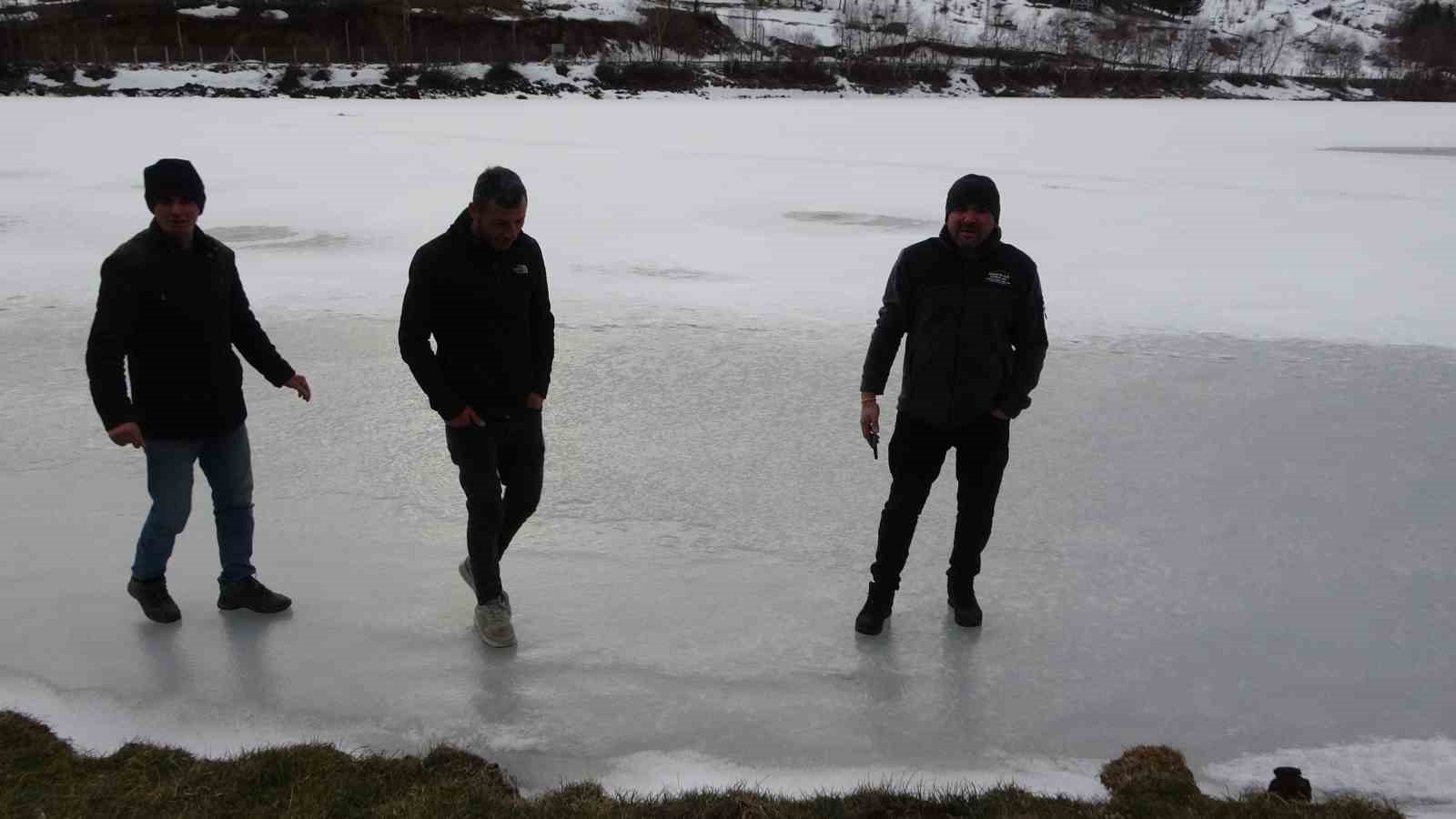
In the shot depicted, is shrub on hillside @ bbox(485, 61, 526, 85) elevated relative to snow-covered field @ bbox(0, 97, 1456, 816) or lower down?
elevated

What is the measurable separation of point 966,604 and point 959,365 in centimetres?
Answer: 80

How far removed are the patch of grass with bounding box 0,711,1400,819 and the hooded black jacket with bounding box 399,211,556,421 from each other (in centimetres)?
95

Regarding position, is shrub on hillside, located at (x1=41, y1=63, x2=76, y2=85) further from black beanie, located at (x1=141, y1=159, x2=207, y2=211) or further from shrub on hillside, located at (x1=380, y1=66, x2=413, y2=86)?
black beanie, located at (x1=141, y1=159, x2=207, y2=211)

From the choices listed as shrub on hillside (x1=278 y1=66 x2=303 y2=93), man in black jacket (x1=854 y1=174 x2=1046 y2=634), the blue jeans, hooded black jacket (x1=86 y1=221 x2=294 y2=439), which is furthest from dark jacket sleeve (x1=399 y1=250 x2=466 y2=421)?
shrub on hillside (x1=278 y1=66 x2=303 y2=93)

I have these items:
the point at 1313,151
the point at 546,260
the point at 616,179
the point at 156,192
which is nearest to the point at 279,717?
the point at 156,192

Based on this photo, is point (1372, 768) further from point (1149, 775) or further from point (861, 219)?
point (861, 219)

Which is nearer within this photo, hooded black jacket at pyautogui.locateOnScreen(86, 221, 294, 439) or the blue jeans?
hooded black jacket at pyautogui.locateOnScreen(86, 221, 294, 439)

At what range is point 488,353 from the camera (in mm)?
3000

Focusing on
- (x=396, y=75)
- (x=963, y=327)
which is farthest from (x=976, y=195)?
(x=396, y=75)

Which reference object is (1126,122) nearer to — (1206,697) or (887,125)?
(887,125)

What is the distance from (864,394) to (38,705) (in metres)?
2.40

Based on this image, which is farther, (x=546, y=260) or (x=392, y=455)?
(x=546, y=260)

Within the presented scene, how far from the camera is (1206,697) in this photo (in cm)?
301

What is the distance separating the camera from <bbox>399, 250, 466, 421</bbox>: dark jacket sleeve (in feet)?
9.55
